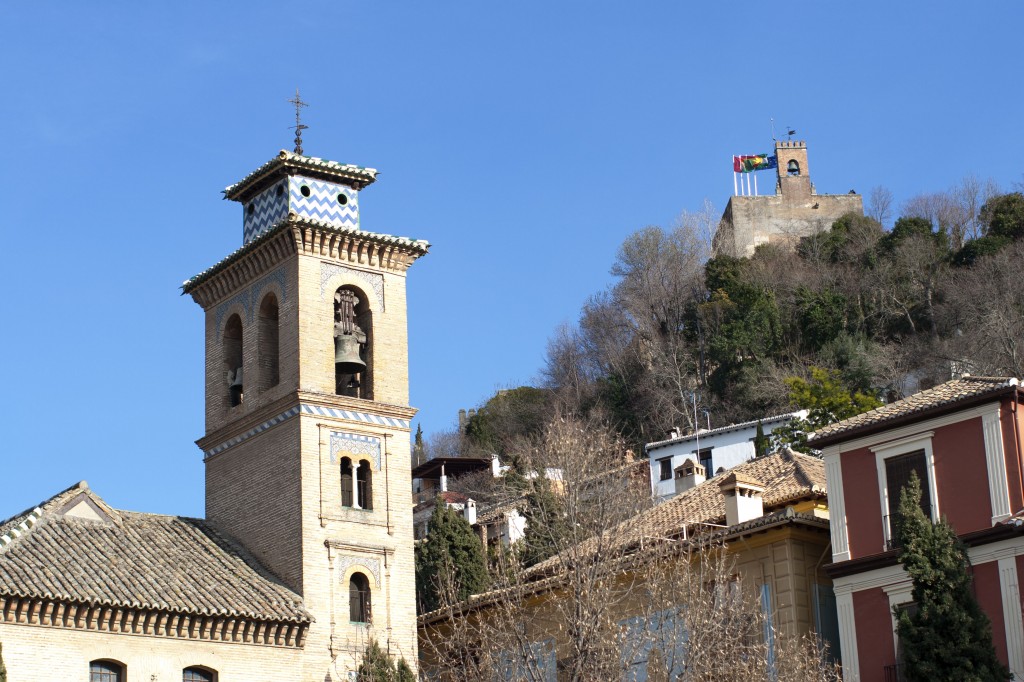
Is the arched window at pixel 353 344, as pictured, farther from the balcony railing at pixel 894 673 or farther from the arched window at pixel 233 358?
the balcony railing at pixel 894 673

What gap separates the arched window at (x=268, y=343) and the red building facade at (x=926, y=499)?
1165 centimetres

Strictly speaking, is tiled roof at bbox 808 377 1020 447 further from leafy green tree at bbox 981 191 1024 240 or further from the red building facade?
leafy green tree at bbox 981 191 1024 240

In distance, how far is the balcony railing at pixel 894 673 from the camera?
2728 centimetres

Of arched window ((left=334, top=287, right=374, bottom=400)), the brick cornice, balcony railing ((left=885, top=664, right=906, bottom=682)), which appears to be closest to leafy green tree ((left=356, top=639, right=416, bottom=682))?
the brick cornice

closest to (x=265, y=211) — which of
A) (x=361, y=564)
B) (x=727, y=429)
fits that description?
(x=361, y=564)

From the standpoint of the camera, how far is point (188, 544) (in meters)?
33.6

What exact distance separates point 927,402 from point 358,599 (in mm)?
11756

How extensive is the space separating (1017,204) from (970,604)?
50.8 meters

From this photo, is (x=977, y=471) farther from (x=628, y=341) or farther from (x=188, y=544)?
(x=628, y=341)

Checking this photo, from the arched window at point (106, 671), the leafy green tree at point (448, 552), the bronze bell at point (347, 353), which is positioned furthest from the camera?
the leafy green tree at point (448, 552)

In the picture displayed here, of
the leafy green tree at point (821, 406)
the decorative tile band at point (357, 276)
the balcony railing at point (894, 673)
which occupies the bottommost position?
the balcony railing at point (894, 673)

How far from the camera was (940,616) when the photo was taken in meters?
25.8

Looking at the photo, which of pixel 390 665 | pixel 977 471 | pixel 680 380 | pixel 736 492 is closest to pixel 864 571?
pixel 977 471

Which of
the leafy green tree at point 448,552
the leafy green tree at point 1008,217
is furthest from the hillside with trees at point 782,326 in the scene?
the leafy green tree at point 448,552
